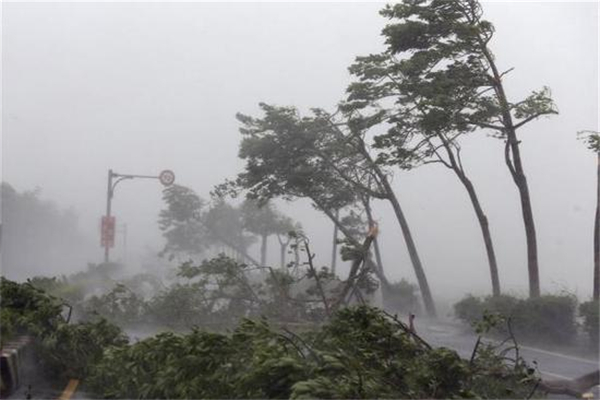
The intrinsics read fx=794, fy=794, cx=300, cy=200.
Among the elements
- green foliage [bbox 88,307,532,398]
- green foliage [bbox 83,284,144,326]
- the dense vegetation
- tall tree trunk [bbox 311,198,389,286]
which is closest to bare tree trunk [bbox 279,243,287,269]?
tall tree trunk [bbox 311,198,389,286]

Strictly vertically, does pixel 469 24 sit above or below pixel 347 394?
above

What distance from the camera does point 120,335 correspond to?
790 centimetres

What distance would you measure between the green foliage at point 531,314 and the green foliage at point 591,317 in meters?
0.15

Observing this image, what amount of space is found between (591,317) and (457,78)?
3715 mm

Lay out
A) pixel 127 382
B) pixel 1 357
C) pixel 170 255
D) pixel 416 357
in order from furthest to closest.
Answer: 1. pixel 170 255
2. pixel 1 357
3. pixel 127 382
4. pixel 416 357

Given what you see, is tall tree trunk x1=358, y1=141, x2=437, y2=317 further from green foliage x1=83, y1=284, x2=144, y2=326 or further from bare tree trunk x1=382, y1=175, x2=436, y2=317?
green foliage x1=83, y1=284, x2=144, y2=326

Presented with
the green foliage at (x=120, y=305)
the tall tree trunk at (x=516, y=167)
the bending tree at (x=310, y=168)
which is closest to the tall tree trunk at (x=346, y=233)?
the bending tree at (x=310, y=168)

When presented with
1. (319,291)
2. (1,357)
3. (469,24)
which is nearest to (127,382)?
(1,357)

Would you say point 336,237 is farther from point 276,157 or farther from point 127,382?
point 127,382

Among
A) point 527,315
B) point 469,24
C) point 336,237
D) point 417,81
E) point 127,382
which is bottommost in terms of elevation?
point 127,382

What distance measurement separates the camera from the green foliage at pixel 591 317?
33.0ft

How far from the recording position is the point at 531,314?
30.8ft

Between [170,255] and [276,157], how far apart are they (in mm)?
3011

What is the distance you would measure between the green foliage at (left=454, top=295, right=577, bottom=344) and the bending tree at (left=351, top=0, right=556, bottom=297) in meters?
1.46
